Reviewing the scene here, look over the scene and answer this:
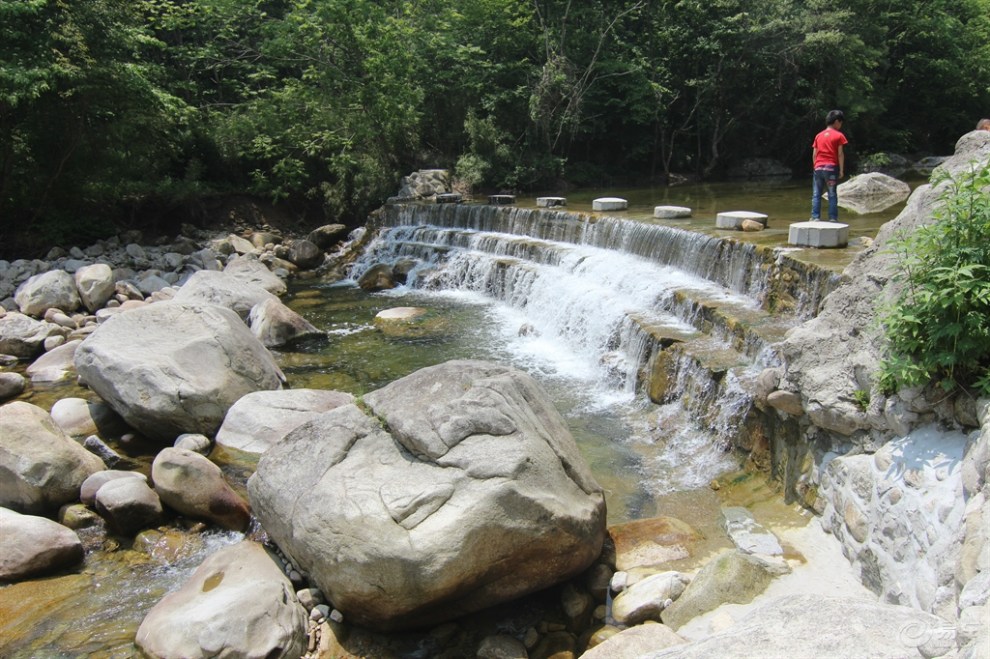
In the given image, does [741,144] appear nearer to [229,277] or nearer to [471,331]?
[471,331]

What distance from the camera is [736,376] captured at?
6.93m

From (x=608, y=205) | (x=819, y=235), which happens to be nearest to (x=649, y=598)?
(x=819, y=235)

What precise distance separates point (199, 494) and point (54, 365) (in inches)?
201

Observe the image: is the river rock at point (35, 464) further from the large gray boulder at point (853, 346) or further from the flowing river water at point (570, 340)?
the large gray boulder at point (853, 346)

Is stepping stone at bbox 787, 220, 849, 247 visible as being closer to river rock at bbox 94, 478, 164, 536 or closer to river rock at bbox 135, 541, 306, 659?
river rock at bbox 135, 541, 306, 659

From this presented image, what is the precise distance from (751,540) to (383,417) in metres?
2.71

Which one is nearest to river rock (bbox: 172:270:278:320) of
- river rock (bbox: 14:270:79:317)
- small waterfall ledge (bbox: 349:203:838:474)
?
river rock (bbox: 14:270:79:317)

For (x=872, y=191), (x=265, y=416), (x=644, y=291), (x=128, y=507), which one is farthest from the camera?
(x=872, y=191)

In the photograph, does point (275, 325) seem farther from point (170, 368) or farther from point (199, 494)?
point (199, 494)

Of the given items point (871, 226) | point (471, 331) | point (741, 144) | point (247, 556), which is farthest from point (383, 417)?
point (741, 144)

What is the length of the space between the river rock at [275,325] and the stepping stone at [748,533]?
6.98 metres

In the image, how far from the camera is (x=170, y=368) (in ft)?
24.0

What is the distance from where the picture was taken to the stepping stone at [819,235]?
9227 mm

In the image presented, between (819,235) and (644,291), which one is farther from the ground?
(819,235)
